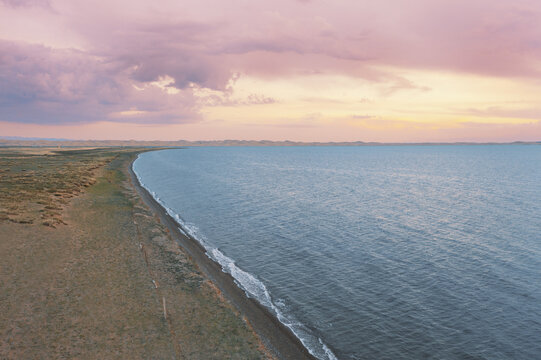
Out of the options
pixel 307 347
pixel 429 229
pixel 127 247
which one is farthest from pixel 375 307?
pixel 429 229

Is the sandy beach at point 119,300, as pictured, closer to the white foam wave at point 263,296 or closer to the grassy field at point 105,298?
the grassy field at point 105,298

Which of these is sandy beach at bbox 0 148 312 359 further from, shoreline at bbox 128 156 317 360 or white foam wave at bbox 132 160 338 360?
white foam wave at bbox 132 160 338 360

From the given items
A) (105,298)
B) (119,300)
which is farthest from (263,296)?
(105,298)

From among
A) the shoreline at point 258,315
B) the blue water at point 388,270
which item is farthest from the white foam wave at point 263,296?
the shoreline at point 258,315

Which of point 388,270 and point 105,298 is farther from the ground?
point 105,298

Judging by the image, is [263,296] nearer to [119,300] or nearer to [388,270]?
[119,300]

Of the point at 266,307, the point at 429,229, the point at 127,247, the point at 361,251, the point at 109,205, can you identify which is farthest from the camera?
the point at 109,205

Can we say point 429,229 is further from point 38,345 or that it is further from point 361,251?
point 38,345
